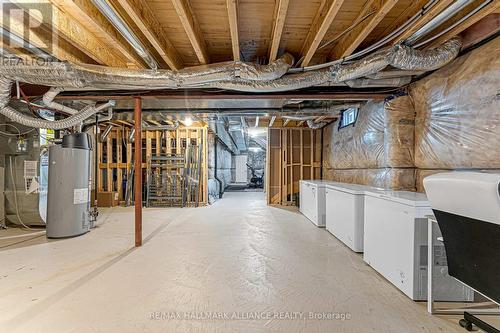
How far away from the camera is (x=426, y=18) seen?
1948mm

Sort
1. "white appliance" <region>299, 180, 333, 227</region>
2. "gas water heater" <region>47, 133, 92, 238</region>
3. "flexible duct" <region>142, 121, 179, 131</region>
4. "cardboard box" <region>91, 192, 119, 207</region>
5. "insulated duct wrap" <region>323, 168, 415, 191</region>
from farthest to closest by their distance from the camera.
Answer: "flexible duct" <region>142, 121, 179, 131</region> < "cardboard box" <region>91, 192, 119, 207</region> < "white appliance" <region>299, 180, 333, 227</region> < "gas water heater" <region>47, 133, 92, 238</region> < "insulated duct wrap" <region>323, 168, 415, 191</region>

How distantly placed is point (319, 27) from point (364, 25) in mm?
386

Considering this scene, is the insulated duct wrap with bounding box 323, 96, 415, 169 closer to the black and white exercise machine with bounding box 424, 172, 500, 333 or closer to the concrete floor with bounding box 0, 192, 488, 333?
the concrete floor with bounding box 0, 192, 488, 333

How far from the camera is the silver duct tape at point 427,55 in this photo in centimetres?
221

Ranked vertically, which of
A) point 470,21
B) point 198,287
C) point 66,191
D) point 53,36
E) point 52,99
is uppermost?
point 53,36

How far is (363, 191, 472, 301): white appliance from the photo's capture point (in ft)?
6.52

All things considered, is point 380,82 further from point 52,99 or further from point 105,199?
point 105,199

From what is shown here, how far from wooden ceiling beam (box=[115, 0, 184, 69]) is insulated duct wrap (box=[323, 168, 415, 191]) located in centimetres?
293

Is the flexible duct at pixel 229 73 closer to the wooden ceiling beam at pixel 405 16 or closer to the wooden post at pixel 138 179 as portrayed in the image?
the wooden ceiling beam at pixel 405 16

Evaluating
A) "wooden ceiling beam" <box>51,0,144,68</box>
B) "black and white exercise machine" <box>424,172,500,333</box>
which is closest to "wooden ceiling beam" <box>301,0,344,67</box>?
"black and white exercise machine" <box>424,172,500,333</box>

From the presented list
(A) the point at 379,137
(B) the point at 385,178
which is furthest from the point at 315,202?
(A) the point at 379,137

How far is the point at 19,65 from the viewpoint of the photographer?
2465 mm

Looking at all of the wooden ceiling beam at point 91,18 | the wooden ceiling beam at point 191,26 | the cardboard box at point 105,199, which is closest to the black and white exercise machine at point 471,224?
the wooden ceiling beam at point 191,26

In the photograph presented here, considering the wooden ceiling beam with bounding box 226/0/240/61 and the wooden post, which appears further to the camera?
the wooden post
